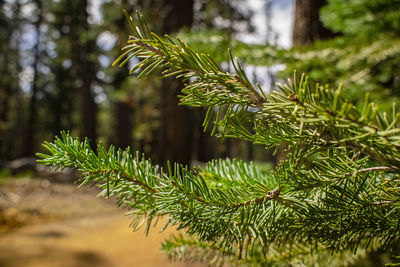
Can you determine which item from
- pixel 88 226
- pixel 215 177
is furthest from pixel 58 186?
pixel 215 177

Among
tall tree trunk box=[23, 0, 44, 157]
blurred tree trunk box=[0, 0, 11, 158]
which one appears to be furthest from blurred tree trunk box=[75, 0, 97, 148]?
tall tree trunk box=[23, 0, 44, 157]

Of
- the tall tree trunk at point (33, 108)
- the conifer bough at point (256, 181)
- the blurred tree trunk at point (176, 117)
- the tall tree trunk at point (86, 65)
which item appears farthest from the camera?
the tall tree trunk at point (33, 108)

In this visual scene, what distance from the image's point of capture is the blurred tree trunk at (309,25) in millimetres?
3111

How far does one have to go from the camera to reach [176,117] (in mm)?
8008

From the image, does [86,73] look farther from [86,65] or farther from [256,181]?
[256,181]

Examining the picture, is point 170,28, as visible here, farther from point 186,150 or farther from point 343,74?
point 343,74

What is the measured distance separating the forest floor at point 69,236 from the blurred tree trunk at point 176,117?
7.75ft

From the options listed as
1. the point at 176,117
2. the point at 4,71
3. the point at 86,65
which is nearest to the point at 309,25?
the point at 176,117

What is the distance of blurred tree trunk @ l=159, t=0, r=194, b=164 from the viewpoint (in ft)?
26.2

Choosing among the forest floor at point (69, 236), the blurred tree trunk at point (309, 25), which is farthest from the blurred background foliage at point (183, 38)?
the forest floor at point (69, 236)

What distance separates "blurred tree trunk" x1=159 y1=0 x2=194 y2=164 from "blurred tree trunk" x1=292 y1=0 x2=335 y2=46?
485cm

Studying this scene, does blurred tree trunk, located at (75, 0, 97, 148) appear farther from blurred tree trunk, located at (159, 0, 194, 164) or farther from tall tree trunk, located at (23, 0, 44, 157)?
blurred tree trunk, located at (159, 0, 194, 164)

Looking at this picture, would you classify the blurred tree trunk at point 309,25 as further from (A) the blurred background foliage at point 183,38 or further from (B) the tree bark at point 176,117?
(B) the tree bark at point 176,117

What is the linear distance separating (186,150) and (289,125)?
25.1 ft
